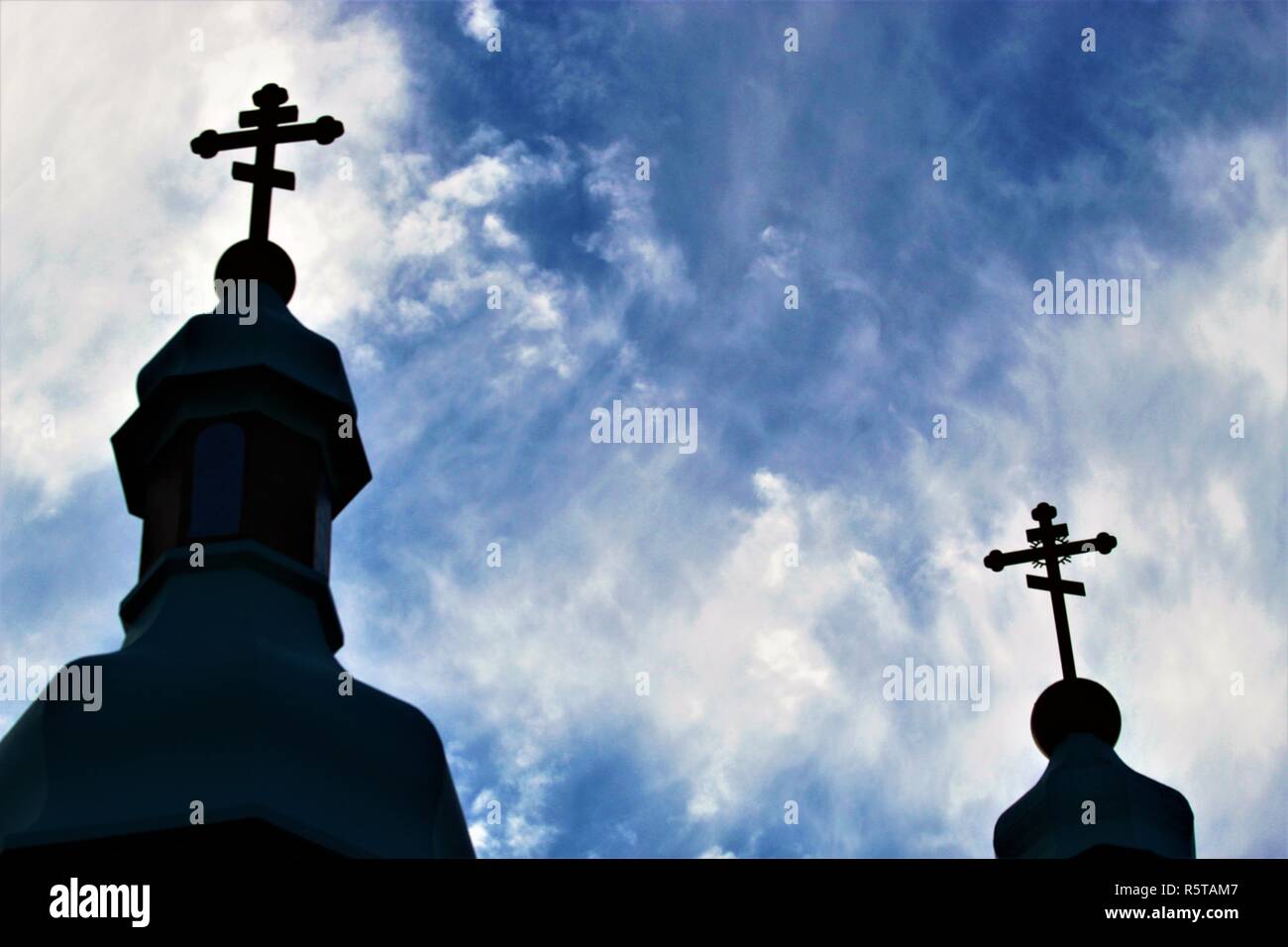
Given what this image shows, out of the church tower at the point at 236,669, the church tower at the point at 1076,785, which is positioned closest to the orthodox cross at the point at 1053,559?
the church tower at the point at 1076,785

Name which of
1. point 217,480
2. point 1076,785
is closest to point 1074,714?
point 1076,785

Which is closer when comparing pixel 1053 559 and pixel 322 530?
pixel 322 530

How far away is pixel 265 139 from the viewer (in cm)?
1881

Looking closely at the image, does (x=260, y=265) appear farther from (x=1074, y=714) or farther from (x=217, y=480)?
(x=1074, y=714)

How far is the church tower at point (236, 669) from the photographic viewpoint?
1238 cm

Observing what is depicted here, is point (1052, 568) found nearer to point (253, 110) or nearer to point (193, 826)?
point (253, 110)

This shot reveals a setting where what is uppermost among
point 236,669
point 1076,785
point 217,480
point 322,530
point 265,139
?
point 265,139

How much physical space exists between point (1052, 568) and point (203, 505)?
8.60m

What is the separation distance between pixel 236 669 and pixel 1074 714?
8933 mm

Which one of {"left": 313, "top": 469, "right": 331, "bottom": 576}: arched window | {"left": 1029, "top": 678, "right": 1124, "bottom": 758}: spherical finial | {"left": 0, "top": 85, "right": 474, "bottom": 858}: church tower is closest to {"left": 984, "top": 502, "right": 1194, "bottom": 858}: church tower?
{"left": 1029, "top": 678, "right": 1124, "bottom": 758}: spherical finial

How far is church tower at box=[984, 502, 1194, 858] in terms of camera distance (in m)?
17.6

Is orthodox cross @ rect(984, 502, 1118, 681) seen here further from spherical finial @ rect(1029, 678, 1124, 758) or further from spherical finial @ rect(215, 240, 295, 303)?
spherical finial @ rect(215, 240, 295, 303)
